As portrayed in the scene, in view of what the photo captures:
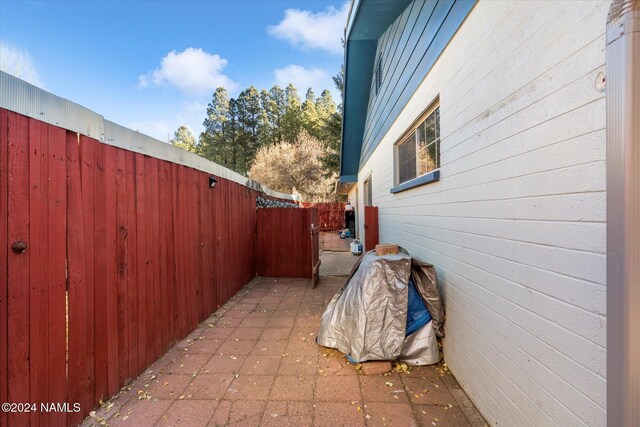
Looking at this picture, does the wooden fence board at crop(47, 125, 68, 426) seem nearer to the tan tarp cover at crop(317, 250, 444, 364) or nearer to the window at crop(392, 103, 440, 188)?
the tan tarp cover at crop(317, 250, 444, 364)

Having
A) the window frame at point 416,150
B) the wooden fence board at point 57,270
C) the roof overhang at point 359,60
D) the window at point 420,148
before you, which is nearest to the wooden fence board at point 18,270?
the wooden fence board at point 57,270

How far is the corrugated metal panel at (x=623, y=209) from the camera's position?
906 mm

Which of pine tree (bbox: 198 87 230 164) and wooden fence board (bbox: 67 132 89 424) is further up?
pine tree (bbox: 198 87 230 164)

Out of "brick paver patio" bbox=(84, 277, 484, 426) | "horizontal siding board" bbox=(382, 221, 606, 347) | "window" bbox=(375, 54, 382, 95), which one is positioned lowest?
"brick paver patio" bbox=(84, 277, 484, 426)

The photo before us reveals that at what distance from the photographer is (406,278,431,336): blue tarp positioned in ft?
8.42

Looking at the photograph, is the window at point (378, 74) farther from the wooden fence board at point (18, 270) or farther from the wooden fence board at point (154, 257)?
the wooden fence board at point (18, 270)

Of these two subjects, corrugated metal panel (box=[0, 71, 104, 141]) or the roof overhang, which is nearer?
corrugated metal panel (box=[0, 71, 104, 141])

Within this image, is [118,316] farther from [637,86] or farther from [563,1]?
[563,1]

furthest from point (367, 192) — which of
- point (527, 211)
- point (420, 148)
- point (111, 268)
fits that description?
point (111, 268)

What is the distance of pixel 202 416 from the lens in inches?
76.7

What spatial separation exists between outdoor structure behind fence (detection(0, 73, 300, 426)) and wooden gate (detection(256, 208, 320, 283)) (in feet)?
9.79

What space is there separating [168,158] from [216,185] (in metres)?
1.20

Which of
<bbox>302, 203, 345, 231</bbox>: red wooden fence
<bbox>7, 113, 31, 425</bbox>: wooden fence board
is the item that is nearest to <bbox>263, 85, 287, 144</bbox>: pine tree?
<bbox>302, 203, 345, 231</bbox>: red wooden fence

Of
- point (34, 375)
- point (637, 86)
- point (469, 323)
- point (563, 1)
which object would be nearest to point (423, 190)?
point (469, 323)
